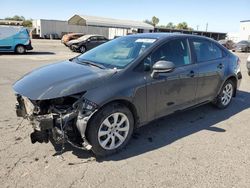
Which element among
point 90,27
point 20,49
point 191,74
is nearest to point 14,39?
point 20,49

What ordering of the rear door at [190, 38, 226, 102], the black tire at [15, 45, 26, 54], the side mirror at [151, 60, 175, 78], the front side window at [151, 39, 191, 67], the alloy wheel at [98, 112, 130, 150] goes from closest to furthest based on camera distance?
the alloy wheel at [98, 112, 130, 150], the side mirror at [151, 60, 175, 78], the front side window at [151, 39, 191, 67], the rear door at [190, 38, 226, 102], the black tire at [15, 45, 26, 54]

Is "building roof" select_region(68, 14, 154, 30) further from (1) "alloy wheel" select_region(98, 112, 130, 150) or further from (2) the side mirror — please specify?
(1) "alloy wheel" select_region(98, 112, 130, 150)

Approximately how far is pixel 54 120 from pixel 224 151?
250 cm

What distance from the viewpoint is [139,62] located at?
12.7 feet

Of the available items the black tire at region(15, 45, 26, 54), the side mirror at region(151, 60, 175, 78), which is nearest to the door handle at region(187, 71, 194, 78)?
the side mirror at region(151, 60, 175, 78)

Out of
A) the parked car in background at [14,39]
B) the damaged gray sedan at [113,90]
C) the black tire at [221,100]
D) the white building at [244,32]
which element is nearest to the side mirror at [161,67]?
the damaged gray sedan at [113,90]

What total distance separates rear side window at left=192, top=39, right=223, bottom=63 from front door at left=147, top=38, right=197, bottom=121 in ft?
0.94

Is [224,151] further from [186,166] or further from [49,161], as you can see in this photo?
[49,161]

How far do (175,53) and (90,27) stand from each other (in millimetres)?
47363

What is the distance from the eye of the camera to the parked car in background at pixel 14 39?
16734 millimetres

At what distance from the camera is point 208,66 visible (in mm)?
5090

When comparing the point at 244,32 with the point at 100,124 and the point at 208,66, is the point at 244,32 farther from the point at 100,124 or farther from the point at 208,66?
the point at 100,124

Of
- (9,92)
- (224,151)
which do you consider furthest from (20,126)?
(224,151)

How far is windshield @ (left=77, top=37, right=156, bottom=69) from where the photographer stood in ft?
13.1
